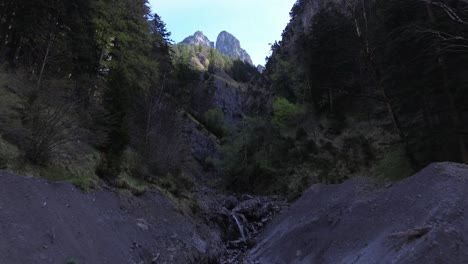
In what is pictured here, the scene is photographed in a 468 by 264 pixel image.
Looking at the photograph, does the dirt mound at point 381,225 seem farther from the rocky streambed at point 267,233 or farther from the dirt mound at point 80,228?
the dirt mound at point 80,228

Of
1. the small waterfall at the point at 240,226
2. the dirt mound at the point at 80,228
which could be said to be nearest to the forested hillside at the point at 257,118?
the dirt mound at the point at 80,228

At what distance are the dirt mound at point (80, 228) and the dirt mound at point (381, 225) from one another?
5.47 meters

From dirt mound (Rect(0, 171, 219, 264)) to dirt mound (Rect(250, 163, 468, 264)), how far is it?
5.47 meters

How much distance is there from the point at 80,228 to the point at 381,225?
36.4ft

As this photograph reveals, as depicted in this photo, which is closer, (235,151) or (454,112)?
(454,112)

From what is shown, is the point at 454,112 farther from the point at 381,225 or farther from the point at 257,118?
the point at 257,118

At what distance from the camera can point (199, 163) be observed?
6369 cm

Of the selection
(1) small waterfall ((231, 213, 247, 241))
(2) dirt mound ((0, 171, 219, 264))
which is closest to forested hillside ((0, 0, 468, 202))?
(2) dirt mound ((0, 171, 219, 264))

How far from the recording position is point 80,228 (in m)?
12.9

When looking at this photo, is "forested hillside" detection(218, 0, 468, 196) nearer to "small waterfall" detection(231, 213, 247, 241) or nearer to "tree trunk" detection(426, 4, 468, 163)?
"tree trunk" detection(426, 4, 468, 163)

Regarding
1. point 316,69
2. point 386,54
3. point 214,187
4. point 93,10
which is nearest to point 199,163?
point 214,187

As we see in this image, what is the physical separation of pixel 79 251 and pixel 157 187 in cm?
1209

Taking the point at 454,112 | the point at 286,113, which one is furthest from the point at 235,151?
the point at 454,112

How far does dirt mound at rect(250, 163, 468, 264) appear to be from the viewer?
1054 centimetres
